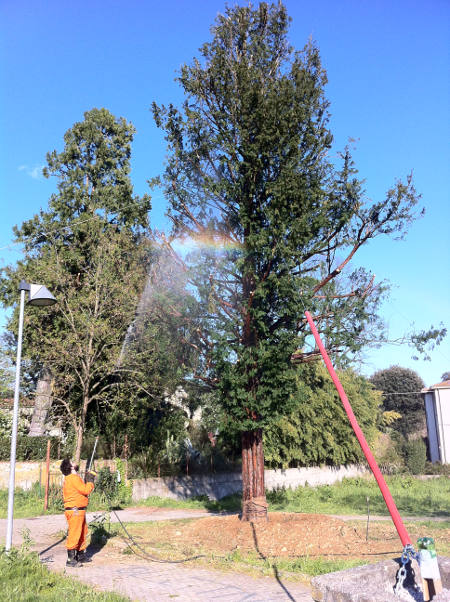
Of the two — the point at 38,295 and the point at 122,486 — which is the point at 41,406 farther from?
the point at 38,295

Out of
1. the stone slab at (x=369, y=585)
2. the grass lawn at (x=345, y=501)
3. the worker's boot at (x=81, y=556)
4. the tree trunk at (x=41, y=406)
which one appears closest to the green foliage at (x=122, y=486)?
the grass lawn at (x=345, y=501)

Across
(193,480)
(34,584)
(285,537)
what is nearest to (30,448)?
(193,480)

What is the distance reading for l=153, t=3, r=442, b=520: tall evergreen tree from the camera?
10.9m

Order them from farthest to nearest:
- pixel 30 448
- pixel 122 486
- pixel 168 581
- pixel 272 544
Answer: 1. pixel 30 448
2. pixel 122 486
3. pixel 272 544
4. pixel 168 581

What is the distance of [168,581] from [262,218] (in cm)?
740

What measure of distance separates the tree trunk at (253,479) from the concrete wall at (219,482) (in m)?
7.52

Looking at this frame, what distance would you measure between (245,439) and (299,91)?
7.96 m

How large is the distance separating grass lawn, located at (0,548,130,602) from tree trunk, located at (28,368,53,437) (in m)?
11.7

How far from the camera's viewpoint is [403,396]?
4731 cm

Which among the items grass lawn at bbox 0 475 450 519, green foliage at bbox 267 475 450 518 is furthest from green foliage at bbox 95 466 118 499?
green foliage at bbox 267 475 450 518

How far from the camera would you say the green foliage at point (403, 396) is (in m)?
46.5

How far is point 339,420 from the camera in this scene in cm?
2506

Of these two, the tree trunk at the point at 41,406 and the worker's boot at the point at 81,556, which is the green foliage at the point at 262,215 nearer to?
the worker's boot at the point at 81,556

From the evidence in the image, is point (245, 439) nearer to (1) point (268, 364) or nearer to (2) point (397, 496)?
(1) point (268, 364)
